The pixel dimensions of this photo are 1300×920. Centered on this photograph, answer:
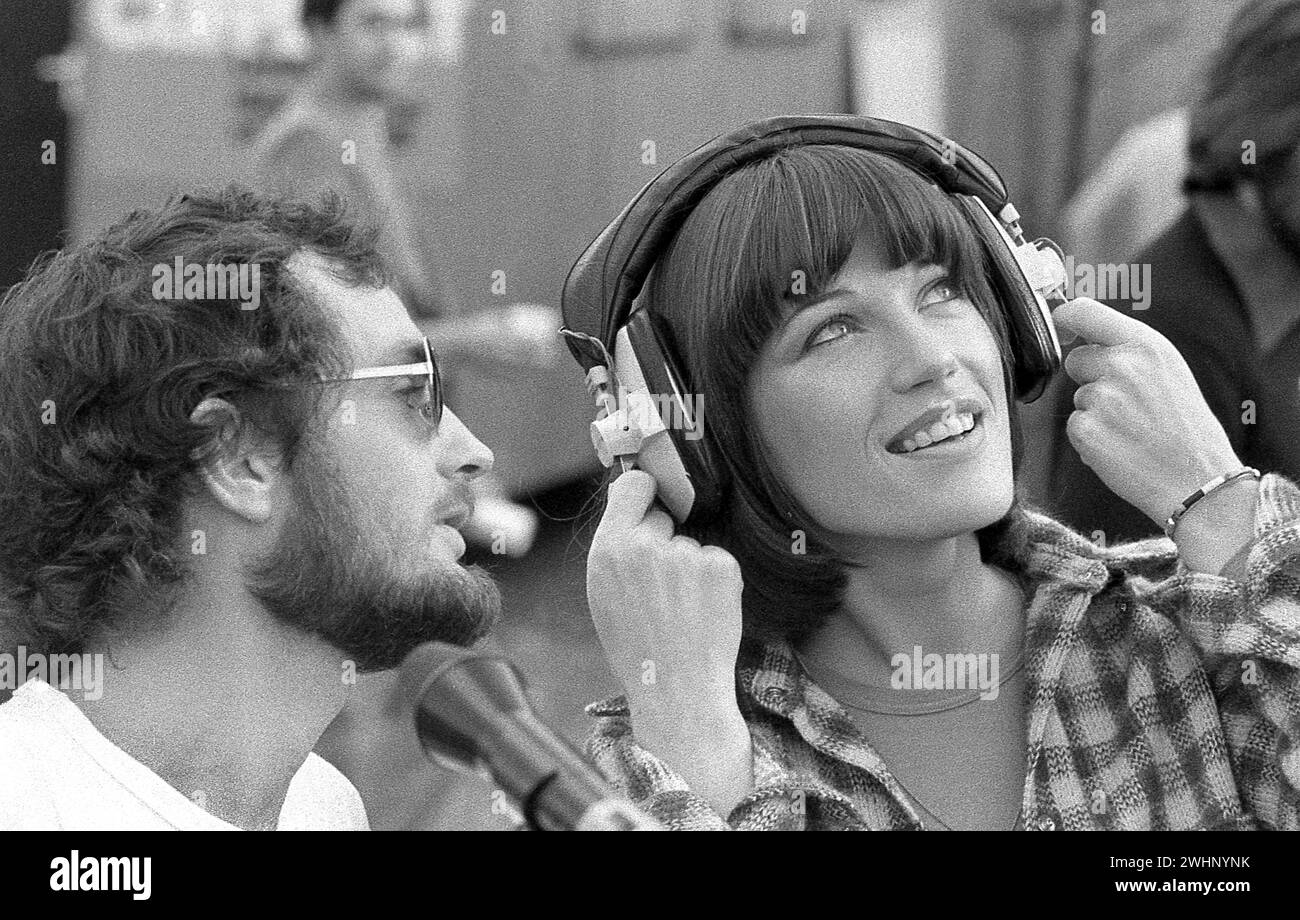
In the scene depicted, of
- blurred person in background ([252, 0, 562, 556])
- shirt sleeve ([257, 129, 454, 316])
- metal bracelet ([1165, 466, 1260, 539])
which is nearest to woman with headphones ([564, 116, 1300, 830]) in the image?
metal bracelet ([1165, 466, 1260, 539])

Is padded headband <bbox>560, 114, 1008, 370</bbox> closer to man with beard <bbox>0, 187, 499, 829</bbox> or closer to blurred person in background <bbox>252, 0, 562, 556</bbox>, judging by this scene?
man with beard <bbox>0, 187, 499, 829</bbox>

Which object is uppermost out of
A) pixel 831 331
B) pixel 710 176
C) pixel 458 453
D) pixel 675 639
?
pixel 710 176

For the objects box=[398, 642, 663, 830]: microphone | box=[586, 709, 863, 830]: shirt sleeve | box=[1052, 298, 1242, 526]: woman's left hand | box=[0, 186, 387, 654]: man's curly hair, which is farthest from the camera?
box=[0, 186, 387, 654]: man's curly hair

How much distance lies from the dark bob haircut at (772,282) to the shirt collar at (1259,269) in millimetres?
733

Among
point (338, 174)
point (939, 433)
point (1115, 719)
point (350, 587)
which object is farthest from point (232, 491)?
point (338, 174)

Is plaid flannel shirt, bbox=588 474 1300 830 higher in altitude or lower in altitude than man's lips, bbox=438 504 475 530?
lower

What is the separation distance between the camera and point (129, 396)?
1545 millimetres

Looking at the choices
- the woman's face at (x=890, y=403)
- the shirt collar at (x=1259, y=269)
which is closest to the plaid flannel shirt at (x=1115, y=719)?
the woman's face at (x=890, y=403)

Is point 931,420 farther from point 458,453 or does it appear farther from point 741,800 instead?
point 458,453

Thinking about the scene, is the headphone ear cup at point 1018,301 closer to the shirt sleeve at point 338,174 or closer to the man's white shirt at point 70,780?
the man's white shirt at point 70,780

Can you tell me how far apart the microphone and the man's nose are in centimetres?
59

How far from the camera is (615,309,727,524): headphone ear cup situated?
144 cm

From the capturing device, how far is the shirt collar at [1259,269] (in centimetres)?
210

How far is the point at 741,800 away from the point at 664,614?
0.52 feet
